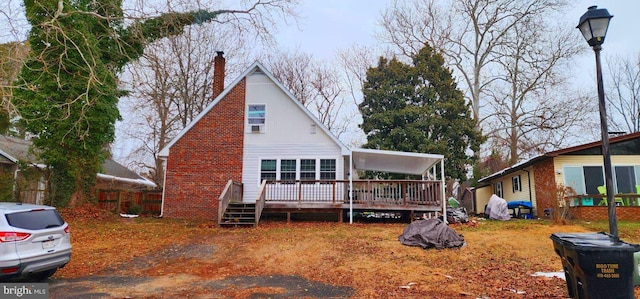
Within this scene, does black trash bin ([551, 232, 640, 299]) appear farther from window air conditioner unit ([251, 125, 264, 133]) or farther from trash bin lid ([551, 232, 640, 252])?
window air conditioner unit ([251, 125, 264, 133])

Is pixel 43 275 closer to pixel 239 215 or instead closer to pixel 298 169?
pixel 239 215

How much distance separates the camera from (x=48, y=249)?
6.46 meters

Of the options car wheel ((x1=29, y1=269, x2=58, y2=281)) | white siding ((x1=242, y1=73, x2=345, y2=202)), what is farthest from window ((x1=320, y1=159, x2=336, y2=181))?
car wheel ((x1=29, y1=269, x2=58, y2=281))

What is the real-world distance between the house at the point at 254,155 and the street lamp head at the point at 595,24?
10.2 meters

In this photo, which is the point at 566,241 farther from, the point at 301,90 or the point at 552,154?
the point at 301,90

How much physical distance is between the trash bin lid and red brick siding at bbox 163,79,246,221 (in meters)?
13.5

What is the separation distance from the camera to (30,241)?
6.15m

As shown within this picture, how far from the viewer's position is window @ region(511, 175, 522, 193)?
21.3 m

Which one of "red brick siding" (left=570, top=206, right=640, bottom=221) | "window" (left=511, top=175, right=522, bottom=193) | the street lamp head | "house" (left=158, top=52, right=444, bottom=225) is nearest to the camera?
the street lamp head

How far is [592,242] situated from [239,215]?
37.6 ft

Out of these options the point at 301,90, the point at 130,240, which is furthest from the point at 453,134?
the point at 130,240

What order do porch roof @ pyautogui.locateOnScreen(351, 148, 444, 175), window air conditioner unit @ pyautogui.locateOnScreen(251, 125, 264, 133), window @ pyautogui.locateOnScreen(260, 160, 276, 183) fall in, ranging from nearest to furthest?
1. porch roof @ pyautogui.locateOnScreen(351, 148, 444, 175)
2. window @ pyautogui.locateOnScreen(260, 160, 276, 183)
3. window air conditioner unit @ pyautogui.locateOnScreen(251, 125, 264, 133)

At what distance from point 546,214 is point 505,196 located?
20.3 feet

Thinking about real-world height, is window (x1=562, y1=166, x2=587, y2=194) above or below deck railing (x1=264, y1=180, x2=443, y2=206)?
above
